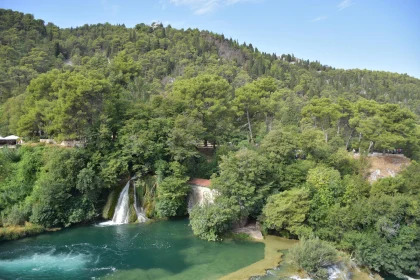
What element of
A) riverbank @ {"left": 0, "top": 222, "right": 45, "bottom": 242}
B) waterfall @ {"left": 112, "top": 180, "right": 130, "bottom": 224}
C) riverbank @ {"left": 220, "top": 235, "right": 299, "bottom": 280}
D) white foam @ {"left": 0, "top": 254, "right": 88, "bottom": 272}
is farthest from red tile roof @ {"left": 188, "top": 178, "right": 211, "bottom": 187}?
riverbank @ {"left": 0, "top": 222, "right": 45, "bottom": 242}

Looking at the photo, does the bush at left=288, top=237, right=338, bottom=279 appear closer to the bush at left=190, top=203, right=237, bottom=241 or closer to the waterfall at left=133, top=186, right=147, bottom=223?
the bush at left=190, top=203, right=237, bottom=241

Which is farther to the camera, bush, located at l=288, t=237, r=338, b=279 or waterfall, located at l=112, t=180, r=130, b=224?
waterfall, located at l=112, t=180, r=130, b=224

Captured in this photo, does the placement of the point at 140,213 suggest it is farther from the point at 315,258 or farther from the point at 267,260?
the point at 315,258

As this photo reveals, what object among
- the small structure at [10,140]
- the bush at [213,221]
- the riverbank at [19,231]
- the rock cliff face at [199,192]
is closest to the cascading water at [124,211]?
the rock cliff face at [199,192]

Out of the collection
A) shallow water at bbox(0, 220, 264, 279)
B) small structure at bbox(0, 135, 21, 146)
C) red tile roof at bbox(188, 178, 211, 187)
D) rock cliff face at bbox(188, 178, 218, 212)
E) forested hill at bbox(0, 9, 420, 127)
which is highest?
forested hill at bbox(0, 9, 420, 127)

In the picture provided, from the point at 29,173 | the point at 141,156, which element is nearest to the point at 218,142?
the point at 141,156

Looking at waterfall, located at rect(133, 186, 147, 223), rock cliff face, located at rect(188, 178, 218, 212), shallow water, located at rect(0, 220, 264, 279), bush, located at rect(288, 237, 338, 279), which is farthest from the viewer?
rock cliff face, located at rect(188, 178, 218, 212)

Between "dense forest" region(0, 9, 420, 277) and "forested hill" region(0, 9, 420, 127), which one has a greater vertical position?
"forested hill" region(0, 9, 420, 127)
